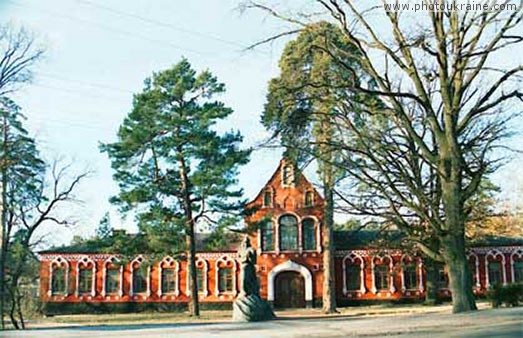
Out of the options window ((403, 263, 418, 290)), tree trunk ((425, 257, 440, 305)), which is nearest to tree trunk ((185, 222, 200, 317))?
tree trunk ((425, 257, 440, 305))

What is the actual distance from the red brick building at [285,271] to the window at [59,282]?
4 centimetres

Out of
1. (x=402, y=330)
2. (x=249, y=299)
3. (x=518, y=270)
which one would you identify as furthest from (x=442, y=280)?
(x=402, y=330)

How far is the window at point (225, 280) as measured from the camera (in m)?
38.3

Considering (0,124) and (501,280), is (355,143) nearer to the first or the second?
(0,124)

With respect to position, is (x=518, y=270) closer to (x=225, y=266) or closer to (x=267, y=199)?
(x=267, y=199)

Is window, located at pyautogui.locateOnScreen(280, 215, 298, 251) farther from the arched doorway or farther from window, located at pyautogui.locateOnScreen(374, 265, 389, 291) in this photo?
window, located at pyautogui.locateOnScreen(374, 265, 389, 291)

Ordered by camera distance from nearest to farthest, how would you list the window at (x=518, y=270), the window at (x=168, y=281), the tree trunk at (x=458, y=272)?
the tree trunk at (x=458, y=272) → the window at (x=518, y=270) → the window at (x=168, y=281)

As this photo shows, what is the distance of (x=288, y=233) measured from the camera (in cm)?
3816

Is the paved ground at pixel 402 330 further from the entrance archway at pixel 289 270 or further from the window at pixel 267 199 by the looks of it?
the window at pixel 267 199

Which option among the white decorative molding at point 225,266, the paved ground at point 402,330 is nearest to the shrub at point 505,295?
the paved ground at point 402,330

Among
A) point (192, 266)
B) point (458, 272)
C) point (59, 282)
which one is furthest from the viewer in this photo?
point (59, 282)

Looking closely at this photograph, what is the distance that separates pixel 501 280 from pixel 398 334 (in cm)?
2848

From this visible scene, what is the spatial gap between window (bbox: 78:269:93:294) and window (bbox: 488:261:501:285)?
24.6 m

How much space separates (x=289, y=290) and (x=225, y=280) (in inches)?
158
